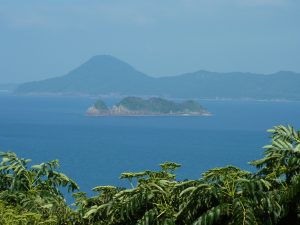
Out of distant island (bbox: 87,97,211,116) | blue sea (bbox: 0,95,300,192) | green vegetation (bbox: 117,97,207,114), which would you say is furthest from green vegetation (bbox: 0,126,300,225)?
green vegetation (bbox: 117,97,207,114)

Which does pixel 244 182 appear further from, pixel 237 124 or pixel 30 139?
pixel 237 124

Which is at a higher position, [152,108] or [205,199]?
[205,199]

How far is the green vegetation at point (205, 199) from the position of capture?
4.71 meters

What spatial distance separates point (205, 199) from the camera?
4.91 meters

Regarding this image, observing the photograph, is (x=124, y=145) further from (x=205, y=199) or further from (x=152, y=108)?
(x=205, y=199)

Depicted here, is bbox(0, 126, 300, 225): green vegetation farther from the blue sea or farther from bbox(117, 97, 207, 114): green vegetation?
bbox(117, 97, 207, 114): green vegetation

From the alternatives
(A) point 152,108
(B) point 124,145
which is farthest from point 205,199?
(A) point 152,108

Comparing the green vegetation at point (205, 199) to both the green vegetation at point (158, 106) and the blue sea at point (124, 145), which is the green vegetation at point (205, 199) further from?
the green vegetation at point (158, 106)

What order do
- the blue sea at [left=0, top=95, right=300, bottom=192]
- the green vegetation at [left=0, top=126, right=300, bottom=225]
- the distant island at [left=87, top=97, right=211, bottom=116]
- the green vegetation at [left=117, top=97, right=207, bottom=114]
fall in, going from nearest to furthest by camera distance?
the green vegetation at [left=0, top=126, right=300, bottom=225]
the blue sea at [left=0, top=95, right=300, bottom=192]
the distant island at [left=87, top=97, right=211, bottom=116]
the green vegetation at [left=117, top=97, right=207, bottom=114]

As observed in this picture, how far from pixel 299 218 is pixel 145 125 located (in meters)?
128

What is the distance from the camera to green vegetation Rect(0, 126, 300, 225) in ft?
15.5

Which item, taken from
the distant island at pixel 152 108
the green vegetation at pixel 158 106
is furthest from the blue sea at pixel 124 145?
the green vegetation at pixel 158 106

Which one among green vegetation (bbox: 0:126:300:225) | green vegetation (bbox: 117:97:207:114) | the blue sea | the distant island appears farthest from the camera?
green vegetation (bbox: 117:97:207:114)

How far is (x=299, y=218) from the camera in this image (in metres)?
4.86
